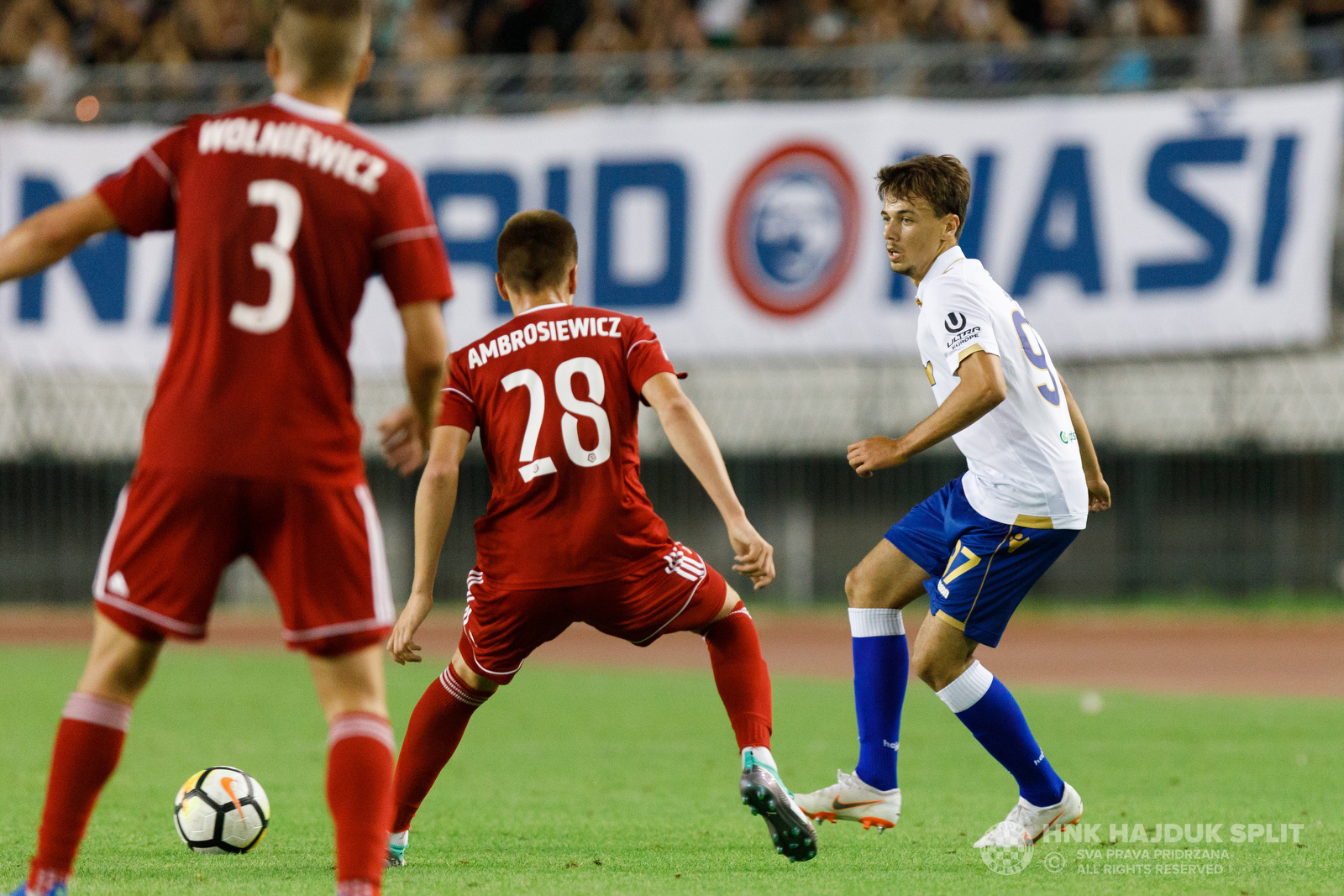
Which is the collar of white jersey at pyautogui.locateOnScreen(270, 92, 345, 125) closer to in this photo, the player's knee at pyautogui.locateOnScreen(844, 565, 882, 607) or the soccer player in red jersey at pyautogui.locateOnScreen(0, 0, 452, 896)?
the soccer player in red jersey at pyautogui.locateOnScreen(0, 0, 452, 896)

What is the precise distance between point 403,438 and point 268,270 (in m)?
0.50

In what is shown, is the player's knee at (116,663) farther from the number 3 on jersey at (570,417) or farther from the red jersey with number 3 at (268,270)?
the number 3 on jersey at (570,417)

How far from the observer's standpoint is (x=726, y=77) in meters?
16.9

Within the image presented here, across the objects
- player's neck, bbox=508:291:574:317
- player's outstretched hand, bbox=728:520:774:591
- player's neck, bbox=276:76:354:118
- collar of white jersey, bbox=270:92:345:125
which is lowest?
player's outstretched hand, bbox=728:520:774:591

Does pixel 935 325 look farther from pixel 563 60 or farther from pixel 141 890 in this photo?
pixel 563 60

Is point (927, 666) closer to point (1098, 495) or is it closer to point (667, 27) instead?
point (1098, 495)

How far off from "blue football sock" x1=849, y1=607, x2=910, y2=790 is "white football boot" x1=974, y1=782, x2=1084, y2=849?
0.42 meters

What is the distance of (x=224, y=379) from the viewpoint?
149 inches

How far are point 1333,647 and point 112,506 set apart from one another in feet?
40.7

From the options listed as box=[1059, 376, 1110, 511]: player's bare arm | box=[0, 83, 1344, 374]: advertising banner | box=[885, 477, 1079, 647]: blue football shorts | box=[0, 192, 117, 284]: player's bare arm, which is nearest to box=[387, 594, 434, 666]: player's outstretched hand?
box=[0, 192, 117, 284]: player's bare arm

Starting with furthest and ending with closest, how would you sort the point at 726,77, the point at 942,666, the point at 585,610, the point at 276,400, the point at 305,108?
the point at 726,77 < the point at 942,666 < the point at 585,610 < the point at 305,108 < the point at 276,400

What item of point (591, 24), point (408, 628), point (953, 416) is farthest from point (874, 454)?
point (591, 24)

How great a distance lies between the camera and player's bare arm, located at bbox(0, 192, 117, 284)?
152 inches

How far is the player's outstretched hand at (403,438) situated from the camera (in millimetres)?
3898
